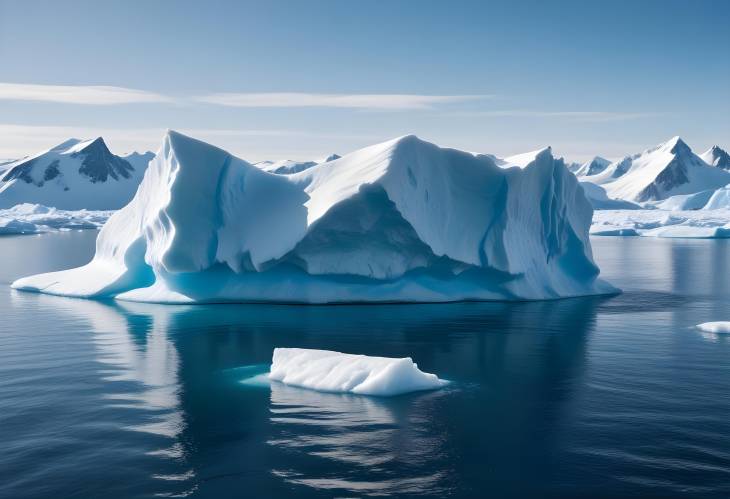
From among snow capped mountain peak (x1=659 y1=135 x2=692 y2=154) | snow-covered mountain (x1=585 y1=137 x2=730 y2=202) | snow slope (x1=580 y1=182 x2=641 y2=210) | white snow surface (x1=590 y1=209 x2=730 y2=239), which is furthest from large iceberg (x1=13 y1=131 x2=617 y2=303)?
snow capped mountain peak (x1=659 y1=135 x2=692 y2=154)

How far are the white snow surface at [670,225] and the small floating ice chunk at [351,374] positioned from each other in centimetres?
6689

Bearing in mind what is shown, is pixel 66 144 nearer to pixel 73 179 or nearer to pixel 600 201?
pixel 73 179

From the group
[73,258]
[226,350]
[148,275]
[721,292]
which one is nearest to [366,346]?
[226,350]

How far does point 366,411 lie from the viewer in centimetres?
1194

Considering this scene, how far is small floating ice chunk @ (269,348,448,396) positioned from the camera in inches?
507

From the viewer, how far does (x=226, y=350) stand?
1709cm

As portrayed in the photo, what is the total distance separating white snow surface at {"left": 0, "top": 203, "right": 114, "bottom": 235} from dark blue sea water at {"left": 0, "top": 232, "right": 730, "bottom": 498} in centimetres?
6162

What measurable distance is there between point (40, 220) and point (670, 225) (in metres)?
73.6

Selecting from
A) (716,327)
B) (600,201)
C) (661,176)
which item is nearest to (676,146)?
(661,176)

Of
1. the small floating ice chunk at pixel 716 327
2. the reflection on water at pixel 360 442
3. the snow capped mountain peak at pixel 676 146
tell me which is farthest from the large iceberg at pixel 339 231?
the snow capped mountain peak at pixel 676 146

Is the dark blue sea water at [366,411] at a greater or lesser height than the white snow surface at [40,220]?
lesser

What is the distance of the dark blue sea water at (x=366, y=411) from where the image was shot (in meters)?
9.12

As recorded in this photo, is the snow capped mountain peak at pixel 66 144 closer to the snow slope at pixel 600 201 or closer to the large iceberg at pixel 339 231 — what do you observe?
the snow slope at pixel 600 201

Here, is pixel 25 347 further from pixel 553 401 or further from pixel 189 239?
pixel 553 401
